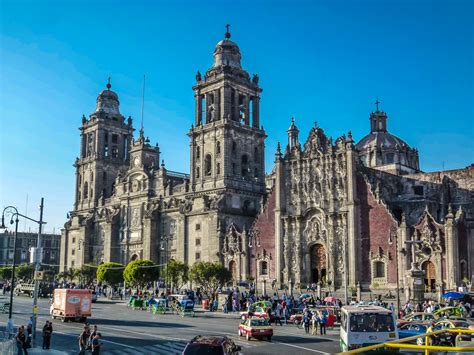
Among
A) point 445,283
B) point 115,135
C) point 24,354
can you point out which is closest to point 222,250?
point 445,283

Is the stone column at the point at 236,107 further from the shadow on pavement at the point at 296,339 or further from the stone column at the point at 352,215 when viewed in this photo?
the shadow on pavement at the point at 296,339

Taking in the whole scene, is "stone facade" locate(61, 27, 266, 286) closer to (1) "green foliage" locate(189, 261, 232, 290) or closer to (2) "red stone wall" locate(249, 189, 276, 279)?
(2) "red stone wall" locate(249, 189, 276, 279)

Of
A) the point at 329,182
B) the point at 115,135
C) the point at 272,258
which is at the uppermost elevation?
the point at 115,135

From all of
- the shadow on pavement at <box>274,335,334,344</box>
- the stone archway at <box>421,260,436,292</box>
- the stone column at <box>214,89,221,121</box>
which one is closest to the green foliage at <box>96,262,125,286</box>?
the stone column at <box>214,89,221,121</box>

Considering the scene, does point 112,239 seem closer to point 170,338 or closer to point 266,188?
point 266,188

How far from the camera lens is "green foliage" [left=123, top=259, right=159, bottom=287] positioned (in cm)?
7188

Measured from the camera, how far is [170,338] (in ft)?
105

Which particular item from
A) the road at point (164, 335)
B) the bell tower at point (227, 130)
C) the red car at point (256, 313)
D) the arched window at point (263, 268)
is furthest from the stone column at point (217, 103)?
the red car at point (256, 313)

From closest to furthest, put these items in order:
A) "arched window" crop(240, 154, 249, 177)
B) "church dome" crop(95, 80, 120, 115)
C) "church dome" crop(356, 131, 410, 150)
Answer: "church dome" crop(356, 131, 410, 150)
"arched window" crop(240, 154, 249, 177)
"church dome" crop(95, 80, 120, 115)

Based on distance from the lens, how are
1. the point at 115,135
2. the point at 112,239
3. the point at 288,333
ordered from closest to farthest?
the point at 288,333, the point at 112,239, the point at 115,135

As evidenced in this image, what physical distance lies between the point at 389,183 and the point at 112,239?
155 ft

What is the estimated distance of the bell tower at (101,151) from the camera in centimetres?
10619

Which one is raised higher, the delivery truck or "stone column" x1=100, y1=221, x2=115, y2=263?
"stone column" x1=100, y1=221, x2=115, y2=263

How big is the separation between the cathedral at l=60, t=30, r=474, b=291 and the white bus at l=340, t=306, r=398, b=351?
2743 cm
